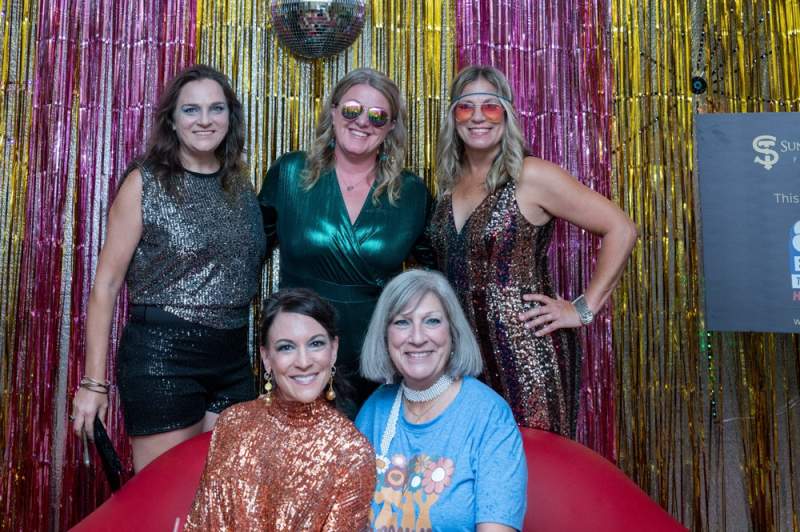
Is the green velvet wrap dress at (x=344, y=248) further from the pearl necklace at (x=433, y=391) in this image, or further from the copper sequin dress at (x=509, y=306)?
the pearl necklace at (x=433, y=391)

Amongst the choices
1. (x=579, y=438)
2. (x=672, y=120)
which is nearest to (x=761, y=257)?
(x=672, y=120)

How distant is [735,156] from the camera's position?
2.53m

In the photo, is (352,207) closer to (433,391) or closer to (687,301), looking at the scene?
(433,391)

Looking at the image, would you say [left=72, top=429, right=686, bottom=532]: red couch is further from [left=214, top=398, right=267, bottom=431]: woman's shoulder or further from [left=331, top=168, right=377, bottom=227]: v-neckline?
[left=331, top=168, right=377, bottom=227]: v-neckline

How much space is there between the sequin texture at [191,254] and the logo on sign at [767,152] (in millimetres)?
1662

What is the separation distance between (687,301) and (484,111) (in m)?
1.19

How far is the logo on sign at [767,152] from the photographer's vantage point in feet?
8.24

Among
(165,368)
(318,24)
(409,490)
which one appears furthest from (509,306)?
(318,24)

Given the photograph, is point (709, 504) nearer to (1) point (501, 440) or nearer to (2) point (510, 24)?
(1) point (501, 440)

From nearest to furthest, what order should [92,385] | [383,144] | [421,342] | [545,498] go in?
1. [421,342]
2. [545,498]
3. [92,385]
4. [383,144]

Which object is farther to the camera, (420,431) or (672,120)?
(672,120)

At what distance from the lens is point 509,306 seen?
204 cm

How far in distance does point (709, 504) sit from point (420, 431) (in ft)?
5.49

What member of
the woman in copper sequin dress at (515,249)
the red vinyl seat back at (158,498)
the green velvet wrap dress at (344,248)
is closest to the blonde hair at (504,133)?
the woman in copper sequin dress at (515,249)
